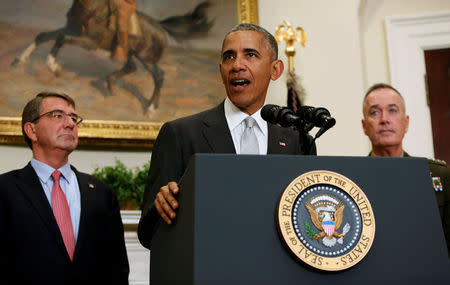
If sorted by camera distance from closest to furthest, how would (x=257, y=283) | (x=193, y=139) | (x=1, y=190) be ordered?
1. (x=257, y=283)
2. (x=193, y=139)
3. (x=1, y=190)

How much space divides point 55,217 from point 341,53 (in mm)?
3346

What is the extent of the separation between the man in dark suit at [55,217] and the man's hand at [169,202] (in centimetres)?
142

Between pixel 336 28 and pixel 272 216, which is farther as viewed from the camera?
pixel 336 28

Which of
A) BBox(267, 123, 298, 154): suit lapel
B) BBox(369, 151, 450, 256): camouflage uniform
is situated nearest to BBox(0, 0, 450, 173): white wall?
BBox(369, 151, 450, 256): camouflage uniform

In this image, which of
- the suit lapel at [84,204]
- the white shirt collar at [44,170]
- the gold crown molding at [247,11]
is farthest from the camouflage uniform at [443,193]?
the gold crown molding at [247,11]

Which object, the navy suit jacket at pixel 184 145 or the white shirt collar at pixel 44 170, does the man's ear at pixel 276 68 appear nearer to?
the navy suit jacket at pixel 184 145

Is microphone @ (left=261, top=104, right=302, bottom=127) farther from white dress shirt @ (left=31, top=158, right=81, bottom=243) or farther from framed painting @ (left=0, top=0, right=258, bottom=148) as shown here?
framed painting @ (left=0, top=0, right=258, bottom=148)

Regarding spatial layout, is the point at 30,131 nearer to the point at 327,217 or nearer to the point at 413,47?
the point at 327,217

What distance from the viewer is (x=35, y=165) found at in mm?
2975

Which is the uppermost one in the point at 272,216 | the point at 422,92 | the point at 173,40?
the point at 173,40

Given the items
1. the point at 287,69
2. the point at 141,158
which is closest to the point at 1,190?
the point at 141,158

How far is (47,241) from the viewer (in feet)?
8.64

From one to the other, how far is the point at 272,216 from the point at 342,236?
17 cm

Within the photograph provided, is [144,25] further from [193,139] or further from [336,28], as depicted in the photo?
[193,139]
